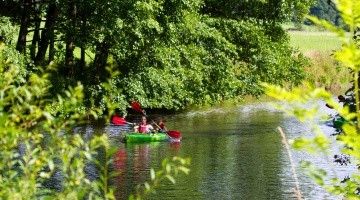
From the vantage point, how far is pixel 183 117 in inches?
1644

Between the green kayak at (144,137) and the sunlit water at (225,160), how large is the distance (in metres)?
0.53

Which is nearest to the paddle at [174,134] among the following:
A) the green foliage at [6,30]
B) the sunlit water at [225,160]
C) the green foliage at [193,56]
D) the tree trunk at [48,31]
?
the sunlit water at [225,160]

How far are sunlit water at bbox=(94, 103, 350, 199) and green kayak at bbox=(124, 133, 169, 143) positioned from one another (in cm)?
53

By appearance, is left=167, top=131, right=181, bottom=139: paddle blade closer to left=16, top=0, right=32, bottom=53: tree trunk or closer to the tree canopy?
the tree canopy

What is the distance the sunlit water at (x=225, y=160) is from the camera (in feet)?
70.5

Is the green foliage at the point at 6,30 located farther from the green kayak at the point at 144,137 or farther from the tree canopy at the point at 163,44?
the green kayak at the point at 144,137

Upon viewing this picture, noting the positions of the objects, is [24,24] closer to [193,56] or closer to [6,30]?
[6,30]

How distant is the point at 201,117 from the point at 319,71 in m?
19.7

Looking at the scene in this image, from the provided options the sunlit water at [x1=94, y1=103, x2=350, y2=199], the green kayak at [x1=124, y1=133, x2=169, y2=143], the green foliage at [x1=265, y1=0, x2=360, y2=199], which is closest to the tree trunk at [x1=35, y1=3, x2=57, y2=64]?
the sunlit water at [x1=94, y1=103, x2=350, y2=199]

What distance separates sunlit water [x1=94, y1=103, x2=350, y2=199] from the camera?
21.5 metres

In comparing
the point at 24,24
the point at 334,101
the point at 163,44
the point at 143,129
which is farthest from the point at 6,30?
the point at 334,101

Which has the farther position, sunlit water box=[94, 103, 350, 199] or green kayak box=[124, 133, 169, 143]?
green kayak box=[124, 133, 169, 143]

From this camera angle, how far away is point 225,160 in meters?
26.7

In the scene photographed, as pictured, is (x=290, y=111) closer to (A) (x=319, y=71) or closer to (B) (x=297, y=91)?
(B) (x=297, y=91)
